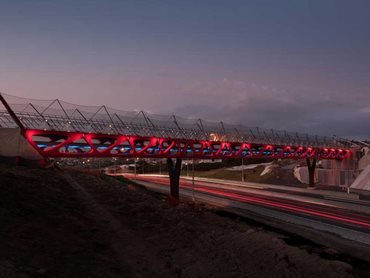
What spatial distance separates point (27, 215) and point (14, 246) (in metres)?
6.25

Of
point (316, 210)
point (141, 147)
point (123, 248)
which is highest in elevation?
point (141, 147)

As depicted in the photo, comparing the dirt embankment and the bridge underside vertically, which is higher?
the bridge underside

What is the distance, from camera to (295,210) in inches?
1838

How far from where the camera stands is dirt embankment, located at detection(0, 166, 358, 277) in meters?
13.6

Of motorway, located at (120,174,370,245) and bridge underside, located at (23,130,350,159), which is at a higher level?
bridge underside, located at (23,130,350,159)

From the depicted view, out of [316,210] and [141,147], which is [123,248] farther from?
[316,210]

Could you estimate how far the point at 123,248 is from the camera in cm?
1845

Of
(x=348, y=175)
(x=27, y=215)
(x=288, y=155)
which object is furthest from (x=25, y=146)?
(x=348, y=175)

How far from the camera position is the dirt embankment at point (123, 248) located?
13.6 metres

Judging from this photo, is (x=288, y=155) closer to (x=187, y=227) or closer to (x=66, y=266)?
(x=187, y=227)

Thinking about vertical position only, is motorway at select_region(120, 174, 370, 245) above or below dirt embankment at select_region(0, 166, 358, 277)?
below

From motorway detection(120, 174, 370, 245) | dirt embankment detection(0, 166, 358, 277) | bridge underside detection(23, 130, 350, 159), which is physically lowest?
motorway detection(120, 174, 370, 245)

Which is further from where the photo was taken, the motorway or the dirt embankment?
the motorway

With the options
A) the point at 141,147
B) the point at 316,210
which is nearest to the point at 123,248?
the point at 141,147
